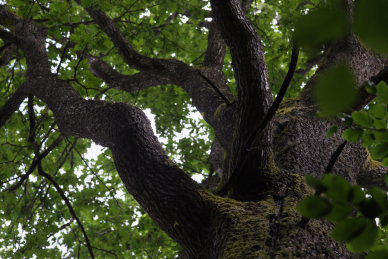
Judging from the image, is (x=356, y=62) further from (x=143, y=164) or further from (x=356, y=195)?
(x=356, y=195)

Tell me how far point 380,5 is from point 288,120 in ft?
9.76

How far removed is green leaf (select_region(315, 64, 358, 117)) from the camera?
39 centimetres

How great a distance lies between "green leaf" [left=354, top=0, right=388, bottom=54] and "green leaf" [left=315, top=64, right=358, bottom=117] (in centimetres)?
4

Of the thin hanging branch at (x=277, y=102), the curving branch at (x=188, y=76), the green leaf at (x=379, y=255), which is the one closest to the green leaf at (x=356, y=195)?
the green leaf at (x=379, y=255)

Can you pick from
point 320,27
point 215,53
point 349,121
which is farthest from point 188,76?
point 320,27

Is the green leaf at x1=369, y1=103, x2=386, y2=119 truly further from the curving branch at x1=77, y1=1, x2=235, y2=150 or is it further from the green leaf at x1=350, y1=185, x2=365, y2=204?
the curving branch at x1=77, y1=1, x2=235, y2=150

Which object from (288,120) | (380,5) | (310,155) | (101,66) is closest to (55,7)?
(101,66)

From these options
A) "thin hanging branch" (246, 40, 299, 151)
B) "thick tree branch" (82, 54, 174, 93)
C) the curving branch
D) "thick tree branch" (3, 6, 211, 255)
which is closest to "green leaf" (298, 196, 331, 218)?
"thin hanging branch" (246, 40, 299, 151)

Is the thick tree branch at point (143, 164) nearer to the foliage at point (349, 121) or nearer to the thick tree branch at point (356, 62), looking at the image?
the foliage at point (349, 121)

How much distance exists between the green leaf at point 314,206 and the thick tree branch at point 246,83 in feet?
5.48

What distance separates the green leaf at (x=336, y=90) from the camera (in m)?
0.39

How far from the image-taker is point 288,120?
3311mm

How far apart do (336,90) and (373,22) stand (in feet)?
0.24

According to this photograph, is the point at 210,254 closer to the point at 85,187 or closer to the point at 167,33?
the point at 167,33
